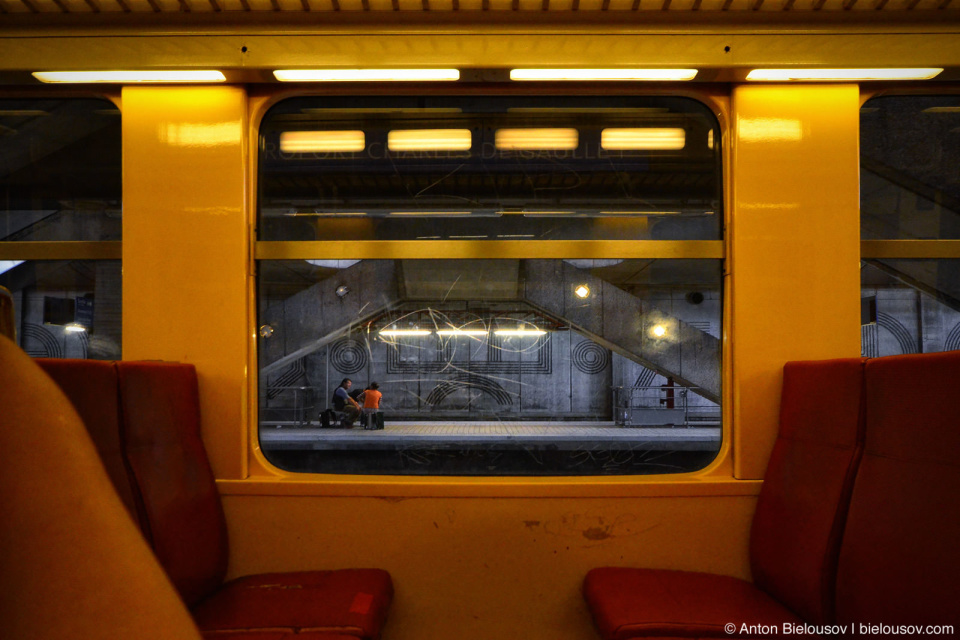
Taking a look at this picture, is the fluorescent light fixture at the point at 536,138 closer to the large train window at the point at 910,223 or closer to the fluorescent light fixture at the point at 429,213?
the fluorescent light fixture at the point at 429,213

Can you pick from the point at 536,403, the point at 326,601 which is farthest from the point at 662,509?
the point at 536,403

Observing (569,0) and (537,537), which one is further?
(537,537)

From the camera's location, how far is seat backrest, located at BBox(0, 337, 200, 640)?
0.49 m

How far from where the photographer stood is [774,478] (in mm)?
2182

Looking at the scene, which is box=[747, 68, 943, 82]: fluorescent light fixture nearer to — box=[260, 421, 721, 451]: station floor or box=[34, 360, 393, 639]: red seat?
box=[260, 421, 721, 451]: station floor

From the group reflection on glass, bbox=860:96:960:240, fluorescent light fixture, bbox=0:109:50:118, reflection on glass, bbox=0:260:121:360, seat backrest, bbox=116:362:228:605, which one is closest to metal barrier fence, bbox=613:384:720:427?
reflection on glass, bbox=860:96:960:240

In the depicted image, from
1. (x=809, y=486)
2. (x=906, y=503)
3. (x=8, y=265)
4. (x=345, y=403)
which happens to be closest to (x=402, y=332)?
(x=345, y=403)

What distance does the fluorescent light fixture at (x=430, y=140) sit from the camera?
2615 millimetres

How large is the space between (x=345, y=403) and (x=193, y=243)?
1414 millimetres

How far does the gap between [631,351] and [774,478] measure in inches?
82.6

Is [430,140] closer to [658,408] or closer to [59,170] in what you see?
[59,170]

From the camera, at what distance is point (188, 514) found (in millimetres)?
2043

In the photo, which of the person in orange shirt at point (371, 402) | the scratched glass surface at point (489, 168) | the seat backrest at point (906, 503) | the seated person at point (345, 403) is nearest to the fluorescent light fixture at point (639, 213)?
the scratched glass surface at point (489, 168)

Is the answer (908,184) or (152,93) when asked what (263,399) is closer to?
(152,93)
